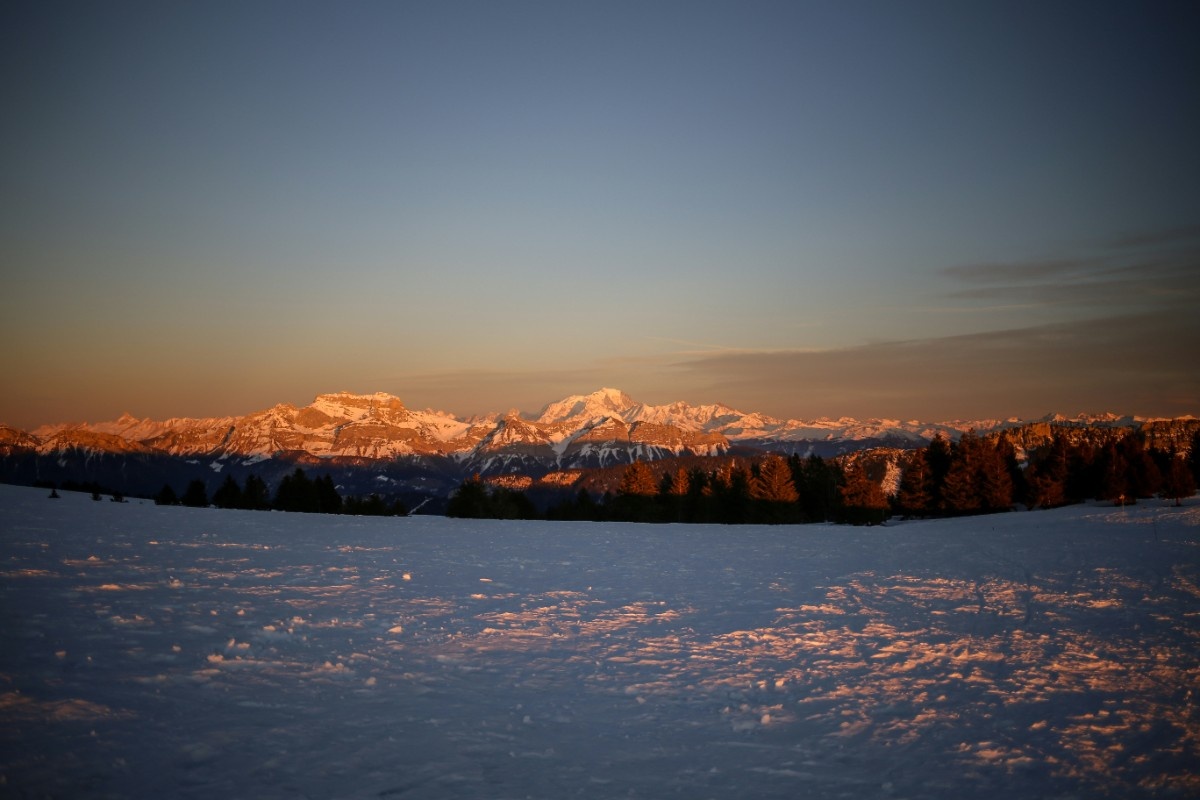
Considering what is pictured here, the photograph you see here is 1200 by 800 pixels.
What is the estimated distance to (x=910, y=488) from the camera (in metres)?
63.8

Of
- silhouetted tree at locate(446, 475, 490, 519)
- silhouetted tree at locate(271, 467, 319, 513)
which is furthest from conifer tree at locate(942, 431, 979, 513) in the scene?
silhouetted tree at locate(271, 467, 319, 513)

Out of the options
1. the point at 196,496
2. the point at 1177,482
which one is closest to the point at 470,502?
the point at 196,496

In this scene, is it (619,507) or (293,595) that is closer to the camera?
(293,595)

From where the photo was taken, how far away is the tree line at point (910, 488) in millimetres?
59688

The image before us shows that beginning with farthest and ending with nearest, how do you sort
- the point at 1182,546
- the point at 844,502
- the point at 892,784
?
the point at 844,502 → the point at 1182,546 → the point at 892,784

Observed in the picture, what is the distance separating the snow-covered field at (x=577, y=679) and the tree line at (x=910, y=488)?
4377cm

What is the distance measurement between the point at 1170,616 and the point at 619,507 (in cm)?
6096

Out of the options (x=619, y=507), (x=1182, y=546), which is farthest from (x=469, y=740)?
(x=619, y=507)

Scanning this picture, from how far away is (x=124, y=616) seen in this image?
458 inches

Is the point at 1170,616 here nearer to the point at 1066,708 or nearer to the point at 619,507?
the point at 1066,708

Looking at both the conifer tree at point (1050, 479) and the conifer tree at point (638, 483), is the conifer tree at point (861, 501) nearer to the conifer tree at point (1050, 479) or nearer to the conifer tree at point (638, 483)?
the conifer tree at point (1050, 479)

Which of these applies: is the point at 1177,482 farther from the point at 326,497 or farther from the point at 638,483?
the point at 326,497

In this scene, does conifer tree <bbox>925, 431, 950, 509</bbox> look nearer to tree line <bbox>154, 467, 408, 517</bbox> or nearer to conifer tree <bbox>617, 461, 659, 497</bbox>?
conifer tree <bbox>617, 461, 659, 497</bbox>

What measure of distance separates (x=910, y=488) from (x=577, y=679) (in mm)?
61803
